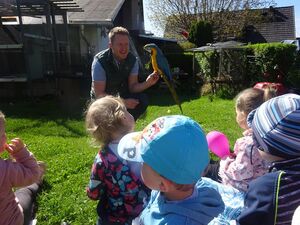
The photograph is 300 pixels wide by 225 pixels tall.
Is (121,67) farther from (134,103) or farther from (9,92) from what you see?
(9,92)

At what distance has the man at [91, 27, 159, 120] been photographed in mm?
4223

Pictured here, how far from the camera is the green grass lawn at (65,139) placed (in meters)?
3.99

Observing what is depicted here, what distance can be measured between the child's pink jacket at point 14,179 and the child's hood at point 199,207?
1.15m

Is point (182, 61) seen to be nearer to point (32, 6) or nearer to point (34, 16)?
point (34, 16)

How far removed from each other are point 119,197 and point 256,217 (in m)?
1.10

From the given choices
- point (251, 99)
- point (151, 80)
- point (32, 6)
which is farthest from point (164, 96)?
point (251, 99)

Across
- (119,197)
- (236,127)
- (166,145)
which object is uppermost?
(166,145)

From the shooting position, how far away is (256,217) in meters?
1.69

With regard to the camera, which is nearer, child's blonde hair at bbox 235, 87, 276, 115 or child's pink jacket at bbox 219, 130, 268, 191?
child's pink jacket at bbox 219, 130, 268, 191

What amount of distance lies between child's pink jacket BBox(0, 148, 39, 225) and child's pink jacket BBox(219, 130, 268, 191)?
1537 mm

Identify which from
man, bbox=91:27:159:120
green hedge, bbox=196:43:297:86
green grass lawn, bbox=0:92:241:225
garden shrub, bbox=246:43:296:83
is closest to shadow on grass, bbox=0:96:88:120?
green grass lawn, bbox=0:92:241:225

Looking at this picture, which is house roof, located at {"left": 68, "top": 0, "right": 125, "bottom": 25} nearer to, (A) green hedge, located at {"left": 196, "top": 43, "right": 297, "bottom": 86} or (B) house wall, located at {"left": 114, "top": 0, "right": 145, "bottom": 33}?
(B) house wall, located at {"left": 114, "top": 0, "right": 145, "bottom": 33}

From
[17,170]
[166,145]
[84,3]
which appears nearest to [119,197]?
[17,170]

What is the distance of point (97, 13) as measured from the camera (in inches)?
653
